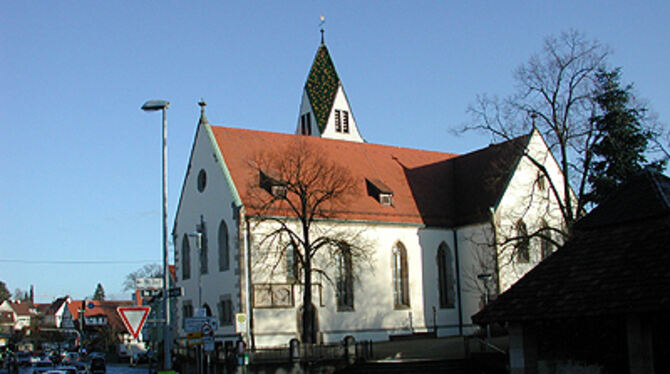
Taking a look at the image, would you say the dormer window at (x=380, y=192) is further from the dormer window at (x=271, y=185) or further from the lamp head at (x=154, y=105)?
the lamp head at (x=154, y=105)

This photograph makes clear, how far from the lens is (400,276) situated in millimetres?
41094

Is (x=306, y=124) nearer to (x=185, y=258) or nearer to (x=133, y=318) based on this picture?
(x=185, y=258)

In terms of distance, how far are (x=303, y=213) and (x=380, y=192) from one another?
24.0 ft

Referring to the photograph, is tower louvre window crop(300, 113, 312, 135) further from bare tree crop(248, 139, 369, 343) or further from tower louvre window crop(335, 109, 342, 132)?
bare tree crop(248, 139, 369, 343)

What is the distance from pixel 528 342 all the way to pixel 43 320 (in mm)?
150103

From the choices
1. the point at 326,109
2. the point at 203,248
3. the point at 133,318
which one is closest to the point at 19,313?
the point at 326,109

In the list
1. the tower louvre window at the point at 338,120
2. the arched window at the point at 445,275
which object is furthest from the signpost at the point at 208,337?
the tower louvre window at the point at 338,120


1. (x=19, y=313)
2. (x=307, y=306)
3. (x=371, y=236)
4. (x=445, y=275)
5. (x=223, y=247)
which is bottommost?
(x=19, y=313)

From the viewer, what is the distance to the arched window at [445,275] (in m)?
42.2

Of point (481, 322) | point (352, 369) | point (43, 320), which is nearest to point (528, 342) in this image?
point (481, 322)

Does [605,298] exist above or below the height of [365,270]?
below

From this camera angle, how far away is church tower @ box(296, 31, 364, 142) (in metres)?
53.1

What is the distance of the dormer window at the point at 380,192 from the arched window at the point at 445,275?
407cm

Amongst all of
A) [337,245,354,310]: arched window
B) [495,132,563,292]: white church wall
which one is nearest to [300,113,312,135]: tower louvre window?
[337,245,354,310]: arched window
